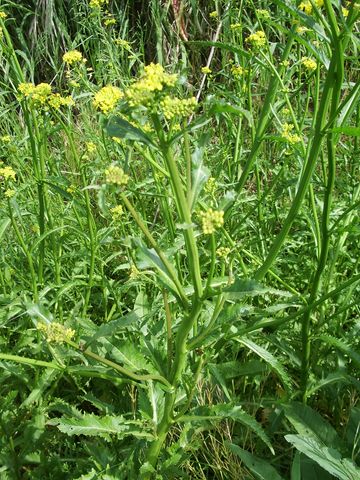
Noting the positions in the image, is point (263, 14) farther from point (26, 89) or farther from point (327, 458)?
point (327, 458)

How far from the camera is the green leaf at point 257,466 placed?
5.09ft

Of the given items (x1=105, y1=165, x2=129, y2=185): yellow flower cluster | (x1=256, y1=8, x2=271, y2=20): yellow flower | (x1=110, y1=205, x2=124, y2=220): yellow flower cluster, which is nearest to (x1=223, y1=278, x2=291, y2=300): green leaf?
(x1=105, y1=165, x2=129, y2=185): yellow flower cluster

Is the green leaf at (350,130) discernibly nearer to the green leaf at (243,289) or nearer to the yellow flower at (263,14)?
the green leaf at (243,289)

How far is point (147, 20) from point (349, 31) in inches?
175

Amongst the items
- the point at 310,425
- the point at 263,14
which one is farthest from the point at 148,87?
the point at 263,14

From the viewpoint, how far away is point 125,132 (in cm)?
115

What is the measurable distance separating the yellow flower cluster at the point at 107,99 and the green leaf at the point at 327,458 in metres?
1.07

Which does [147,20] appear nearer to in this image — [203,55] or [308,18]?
[203,55]

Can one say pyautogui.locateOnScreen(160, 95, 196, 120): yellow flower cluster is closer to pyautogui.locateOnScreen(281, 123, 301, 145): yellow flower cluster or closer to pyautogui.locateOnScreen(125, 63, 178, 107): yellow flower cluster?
pyautogui.locateOnScreen(125, 63, 178, 107): yellow flower cluster

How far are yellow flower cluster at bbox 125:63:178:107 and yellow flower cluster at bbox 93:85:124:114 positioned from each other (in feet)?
2.00

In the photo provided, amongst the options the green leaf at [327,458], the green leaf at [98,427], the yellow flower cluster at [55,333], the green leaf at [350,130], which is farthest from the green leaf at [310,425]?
the green leaf at [350,130]

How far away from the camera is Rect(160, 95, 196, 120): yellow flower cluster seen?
113 cm

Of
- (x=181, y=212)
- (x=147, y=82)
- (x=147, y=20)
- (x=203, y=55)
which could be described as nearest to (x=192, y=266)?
(x=181, y=212)

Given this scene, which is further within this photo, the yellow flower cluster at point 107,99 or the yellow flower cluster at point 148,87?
the yellow flower cluster at point 107,99
